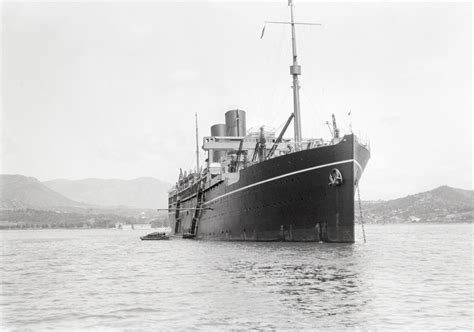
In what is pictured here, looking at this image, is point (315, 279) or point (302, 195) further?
point (302, 195)

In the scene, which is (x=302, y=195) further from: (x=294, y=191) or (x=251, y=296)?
(x=251, y=296)

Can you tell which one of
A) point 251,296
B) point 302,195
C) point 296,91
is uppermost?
point 296,91

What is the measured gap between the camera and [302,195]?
957 inches

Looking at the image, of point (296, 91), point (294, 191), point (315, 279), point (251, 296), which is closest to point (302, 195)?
point (294, 191)

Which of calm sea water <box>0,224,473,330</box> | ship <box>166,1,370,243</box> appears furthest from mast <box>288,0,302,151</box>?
calm sea water <box>0,224,473,330</box>

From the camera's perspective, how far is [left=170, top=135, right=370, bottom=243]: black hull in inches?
914

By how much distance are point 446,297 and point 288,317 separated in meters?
4.28

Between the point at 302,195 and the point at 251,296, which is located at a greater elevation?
the point at 302,195

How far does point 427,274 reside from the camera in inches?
597

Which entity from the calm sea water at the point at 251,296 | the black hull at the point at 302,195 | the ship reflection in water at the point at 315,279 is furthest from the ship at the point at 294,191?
the calm sea water at the point at 251,296

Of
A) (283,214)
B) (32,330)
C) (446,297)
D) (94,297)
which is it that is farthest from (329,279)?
(283,214)

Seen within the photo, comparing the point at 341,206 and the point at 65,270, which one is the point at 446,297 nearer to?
the point at 341,206

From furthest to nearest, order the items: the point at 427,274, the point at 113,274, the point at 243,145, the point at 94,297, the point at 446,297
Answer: the point at 243,145, the point at 113,274, the point at 427,274, the point at 94,297, the point at 446,297

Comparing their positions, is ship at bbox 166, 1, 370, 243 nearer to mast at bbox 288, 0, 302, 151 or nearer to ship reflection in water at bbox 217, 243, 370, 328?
mast at bbox 288, 0, 302, 151
